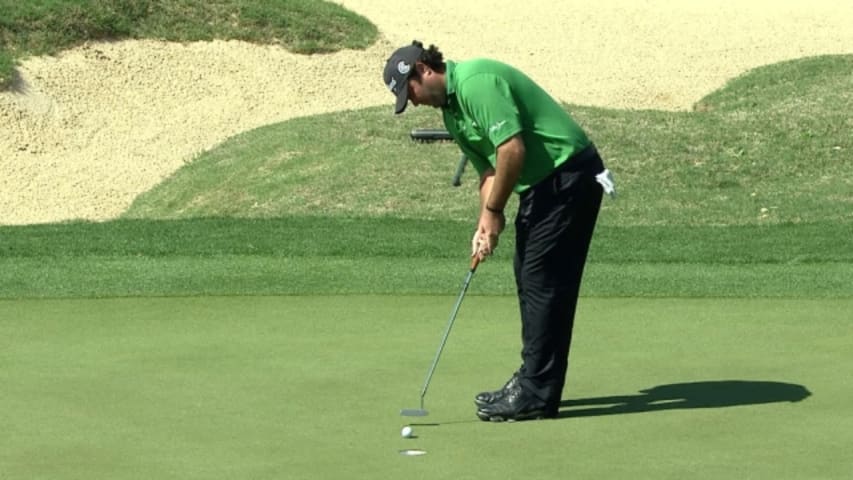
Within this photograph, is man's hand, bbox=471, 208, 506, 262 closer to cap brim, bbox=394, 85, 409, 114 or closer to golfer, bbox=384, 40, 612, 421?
golfer, bbox=384, 40, 612, 421

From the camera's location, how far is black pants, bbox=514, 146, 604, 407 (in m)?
7.92

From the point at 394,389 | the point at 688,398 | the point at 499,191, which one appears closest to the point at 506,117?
the point at 499,191

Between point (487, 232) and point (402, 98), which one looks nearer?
point (402, 98)

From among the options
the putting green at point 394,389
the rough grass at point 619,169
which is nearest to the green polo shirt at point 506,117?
the putting green at point 394,389

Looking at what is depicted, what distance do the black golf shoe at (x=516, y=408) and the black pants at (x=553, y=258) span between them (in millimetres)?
32

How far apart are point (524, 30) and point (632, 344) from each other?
20.8 metres

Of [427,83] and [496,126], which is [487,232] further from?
[427,83]

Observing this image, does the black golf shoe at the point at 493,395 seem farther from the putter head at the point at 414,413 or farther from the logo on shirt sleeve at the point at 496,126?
the logo on shirt sleeve at the point at 496,126

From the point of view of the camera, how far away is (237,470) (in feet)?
22.4

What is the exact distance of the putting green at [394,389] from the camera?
6.96m

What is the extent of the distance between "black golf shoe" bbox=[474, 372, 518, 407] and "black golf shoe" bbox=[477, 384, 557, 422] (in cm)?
1

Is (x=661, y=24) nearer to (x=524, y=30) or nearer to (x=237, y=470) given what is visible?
(x=524, y=30)

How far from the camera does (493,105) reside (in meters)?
7.56

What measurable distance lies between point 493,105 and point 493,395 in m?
1.36
